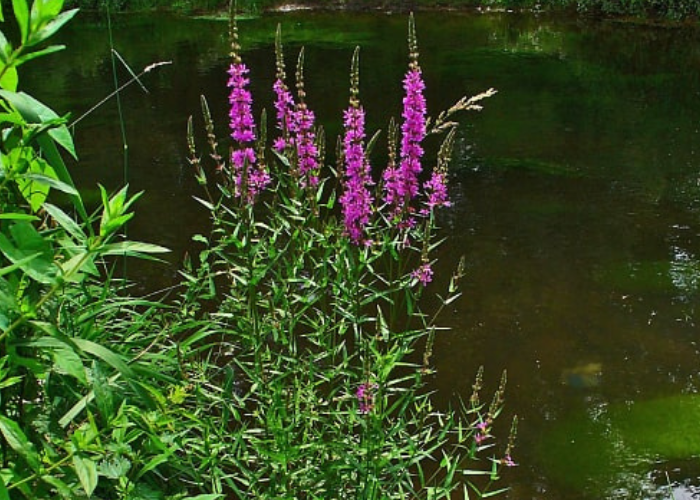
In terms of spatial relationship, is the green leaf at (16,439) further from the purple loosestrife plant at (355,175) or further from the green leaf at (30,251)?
the purple loosestrife plant at (355,175)

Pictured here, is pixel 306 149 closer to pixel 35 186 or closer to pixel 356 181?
pixel 356 181

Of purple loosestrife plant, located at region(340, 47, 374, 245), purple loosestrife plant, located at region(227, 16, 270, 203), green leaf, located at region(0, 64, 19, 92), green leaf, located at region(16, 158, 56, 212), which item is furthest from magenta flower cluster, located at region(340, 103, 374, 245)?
green leaf, located at region(0, 64, 19, 92)

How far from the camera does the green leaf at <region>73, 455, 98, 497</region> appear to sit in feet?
4.62

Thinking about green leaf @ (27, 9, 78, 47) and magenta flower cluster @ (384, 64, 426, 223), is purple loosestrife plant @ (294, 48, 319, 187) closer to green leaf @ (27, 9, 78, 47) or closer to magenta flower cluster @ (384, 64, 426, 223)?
magenta flower cluster @ (384, 64, 426, 223)

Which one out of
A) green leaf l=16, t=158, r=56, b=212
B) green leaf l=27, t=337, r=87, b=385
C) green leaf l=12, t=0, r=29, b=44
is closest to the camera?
green leaf l=12, t=0, r=29, b=44

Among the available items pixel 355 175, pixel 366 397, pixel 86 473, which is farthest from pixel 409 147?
pixel 86 473

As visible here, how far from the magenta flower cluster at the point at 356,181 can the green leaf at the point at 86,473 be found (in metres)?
1.08

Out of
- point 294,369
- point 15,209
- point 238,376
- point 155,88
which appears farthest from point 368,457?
point 155,88

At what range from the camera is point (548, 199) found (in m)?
6.65

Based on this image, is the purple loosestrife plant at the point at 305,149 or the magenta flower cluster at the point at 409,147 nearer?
the magenta flower cluster at the point at 409,147

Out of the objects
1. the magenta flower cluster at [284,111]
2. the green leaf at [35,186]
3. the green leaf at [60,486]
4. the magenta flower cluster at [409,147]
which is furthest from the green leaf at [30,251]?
the magenta flower cluster at [409,147]

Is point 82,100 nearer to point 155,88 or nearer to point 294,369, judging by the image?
point 155,88

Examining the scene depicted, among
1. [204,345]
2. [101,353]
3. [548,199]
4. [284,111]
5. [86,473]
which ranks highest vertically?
[284,111]

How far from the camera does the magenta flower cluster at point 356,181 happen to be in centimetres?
233
